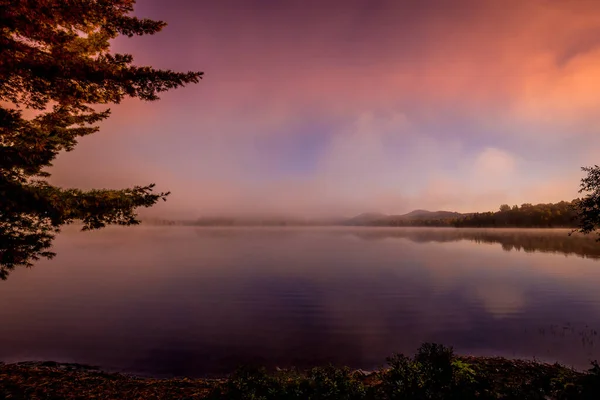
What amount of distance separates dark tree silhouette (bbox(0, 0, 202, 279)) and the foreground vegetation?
6.31 meters

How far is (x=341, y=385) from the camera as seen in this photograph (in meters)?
9.98

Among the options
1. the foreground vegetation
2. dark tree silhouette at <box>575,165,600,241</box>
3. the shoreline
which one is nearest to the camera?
the foreground vegetation

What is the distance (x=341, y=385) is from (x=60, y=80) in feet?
48.3

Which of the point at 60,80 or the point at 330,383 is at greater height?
the point at 60,80

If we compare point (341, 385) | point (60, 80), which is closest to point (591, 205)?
point (341, 385)

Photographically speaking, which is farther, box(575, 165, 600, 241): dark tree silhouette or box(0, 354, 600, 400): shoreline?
box(575, 165, 600, 241): dark tree silhouette

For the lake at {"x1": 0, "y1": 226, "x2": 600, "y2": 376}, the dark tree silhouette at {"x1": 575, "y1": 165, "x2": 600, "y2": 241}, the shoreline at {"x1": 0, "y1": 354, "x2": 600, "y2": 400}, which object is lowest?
the lake at {"x1": 0, "y1": 226, "x2": 600, "y2": 376}

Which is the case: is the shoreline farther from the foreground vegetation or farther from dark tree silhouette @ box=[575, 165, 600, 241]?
dark tree silhouette @ box=[575, 165, 600, 241]

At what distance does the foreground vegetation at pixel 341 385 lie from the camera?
850 centimetres

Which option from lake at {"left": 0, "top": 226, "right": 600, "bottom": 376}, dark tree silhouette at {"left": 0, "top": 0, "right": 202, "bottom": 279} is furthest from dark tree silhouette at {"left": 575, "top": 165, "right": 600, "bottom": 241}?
dark tree silhouette at {"left": 0, "top": 0, "right": 202, "bottom": 279}

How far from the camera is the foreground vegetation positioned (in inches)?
335

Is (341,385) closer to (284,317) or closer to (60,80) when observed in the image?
(60,80)

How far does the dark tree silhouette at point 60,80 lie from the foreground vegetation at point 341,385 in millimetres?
6313

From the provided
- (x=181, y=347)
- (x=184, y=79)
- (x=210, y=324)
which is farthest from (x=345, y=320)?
(x=184, y=79)
